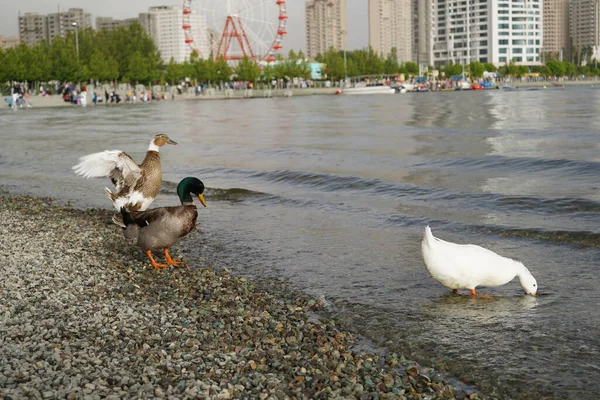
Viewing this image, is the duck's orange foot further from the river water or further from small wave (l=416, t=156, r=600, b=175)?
small wave (l=416, t=156, r=600, b=175)

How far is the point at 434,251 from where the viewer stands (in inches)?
278

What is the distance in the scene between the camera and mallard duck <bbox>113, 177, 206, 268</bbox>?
8.52 metres

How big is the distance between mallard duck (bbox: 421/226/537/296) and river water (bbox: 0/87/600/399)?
0.25m

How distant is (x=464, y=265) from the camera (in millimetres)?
7121

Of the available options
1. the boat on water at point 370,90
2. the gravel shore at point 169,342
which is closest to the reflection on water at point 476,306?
the gravel shore at point 169,342

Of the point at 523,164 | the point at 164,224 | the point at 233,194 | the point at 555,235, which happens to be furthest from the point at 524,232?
the point at 523,164

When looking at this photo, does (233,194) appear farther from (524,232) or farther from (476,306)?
(476,306)

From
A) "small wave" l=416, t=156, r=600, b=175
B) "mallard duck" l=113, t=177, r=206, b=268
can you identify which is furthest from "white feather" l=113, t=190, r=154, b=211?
"small wave" l=416, t=156, r=600, b=175

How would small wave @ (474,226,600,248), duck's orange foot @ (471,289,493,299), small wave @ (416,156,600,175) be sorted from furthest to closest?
small wave @ (416,156,600,175) → small wave @ (474,226,600,248) → duck's orange foot @ (471,289,493,299)

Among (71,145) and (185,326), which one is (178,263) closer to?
(185,326)

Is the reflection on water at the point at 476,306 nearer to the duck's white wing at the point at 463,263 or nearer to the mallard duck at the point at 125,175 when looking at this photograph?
the duck's white wing at the point at 463,263

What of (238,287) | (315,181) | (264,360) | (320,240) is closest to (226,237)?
(320,240)

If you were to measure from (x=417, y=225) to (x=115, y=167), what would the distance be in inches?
191

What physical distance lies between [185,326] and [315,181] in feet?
39.5
